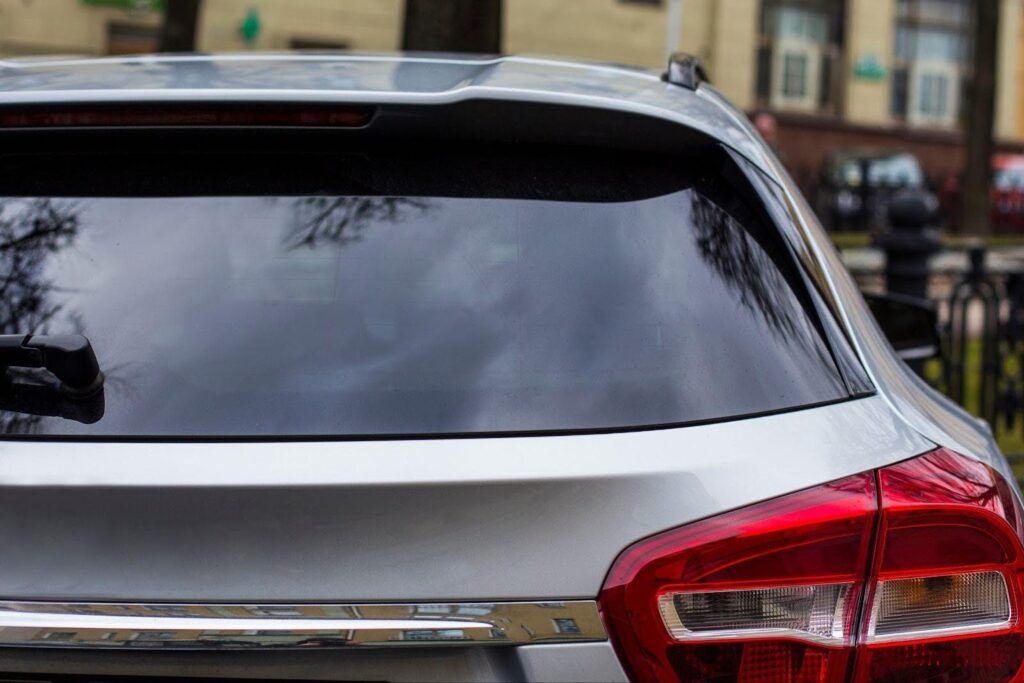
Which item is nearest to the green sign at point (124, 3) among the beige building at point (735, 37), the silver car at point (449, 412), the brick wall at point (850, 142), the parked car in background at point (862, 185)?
the beige building at point (735, 37)

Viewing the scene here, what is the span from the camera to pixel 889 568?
144cm

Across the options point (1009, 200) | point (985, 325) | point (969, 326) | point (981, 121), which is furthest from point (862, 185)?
point (985, 325)

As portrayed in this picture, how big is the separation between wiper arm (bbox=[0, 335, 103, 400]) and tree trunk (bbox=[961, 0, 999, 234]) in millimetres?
19563

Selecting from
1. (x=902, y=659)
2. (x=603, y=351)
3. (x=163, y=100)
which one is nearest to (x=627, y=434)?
(x=603, y=351)

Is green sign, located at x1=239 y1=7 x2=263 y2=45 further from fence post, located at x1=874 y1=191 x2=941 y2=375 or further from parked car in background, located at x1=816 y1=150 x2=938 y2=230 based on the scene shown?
fence post, located at x1=874 y1=191 x2=941 y2=375

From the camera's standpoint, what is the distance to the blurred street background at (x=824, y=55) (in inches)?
771

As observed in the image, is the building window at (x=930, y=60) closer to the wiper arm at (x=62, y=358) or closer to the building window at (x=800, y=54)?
the building window at (x=800, y=54)

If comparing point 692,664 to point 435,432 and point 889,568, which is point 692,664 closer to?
point 889,568

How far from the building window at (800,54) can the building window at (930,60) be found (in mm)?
2232

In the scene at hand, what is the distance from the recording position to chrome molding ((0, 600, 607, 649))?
138 cm

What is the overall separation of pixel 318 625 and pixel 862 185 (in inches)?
932

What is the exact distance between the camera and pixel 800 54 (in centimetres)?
2880

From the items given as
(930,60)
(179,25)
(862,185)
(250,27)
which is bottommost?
(862,185)

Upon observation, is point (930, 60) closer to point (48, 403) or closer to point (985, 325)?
point (985, 325)
